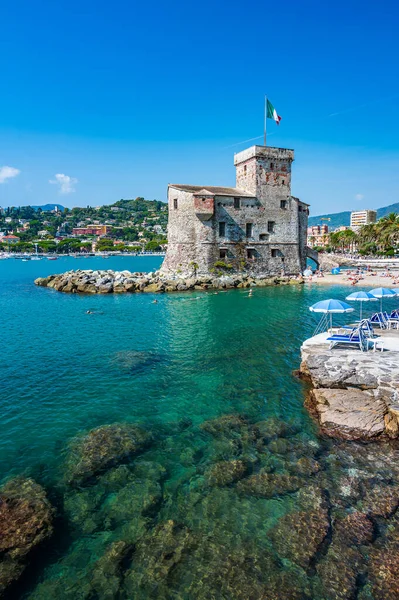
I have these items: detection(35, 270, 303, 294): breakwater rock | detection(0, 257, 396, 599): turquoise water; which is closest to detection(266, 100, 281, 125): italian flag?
detection(35, 270, 303, 294): breakwater rock

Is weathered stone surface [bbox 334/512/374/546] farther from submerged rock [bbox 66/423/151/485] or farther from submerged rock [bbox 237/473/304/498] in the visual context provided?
submerged rock [bbox 66/423/151/485]

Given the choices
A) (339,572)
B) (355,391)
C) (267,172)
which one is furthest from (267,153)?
(339,572)

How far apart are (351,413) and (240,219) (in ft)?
119

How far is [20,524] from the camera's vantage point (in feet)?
24.0

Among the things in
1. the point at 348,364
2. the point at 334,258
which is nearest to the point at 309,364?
the point at 348,364

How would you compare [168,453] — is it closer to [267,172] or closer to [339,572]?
[339,572]

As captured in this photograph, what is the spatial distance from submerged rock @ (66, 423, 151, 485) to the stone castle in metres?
34.4

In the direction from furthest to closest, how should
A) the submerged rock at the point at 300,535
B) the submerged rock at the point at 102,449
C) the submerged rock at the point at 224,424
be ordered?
the submerged rock at the point at 224,424
the submerged rock at the point at 102,449
the submerged rock at the point at 300,535

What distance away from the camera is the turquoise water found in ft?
21.5

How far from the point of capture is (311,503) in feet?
26.6

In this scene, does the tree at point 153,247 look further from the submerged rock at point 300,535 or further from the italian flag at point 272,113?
the submerged rock at point 300,535

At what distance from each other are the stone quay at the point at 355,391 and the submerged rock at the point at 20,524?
766 centimetres

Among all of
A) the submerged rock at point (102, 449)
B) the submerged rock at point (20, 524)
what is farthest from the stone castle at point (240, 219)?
the submerged rock at point (20, 524)

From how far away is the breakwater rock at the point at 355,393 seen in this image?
1088cm
